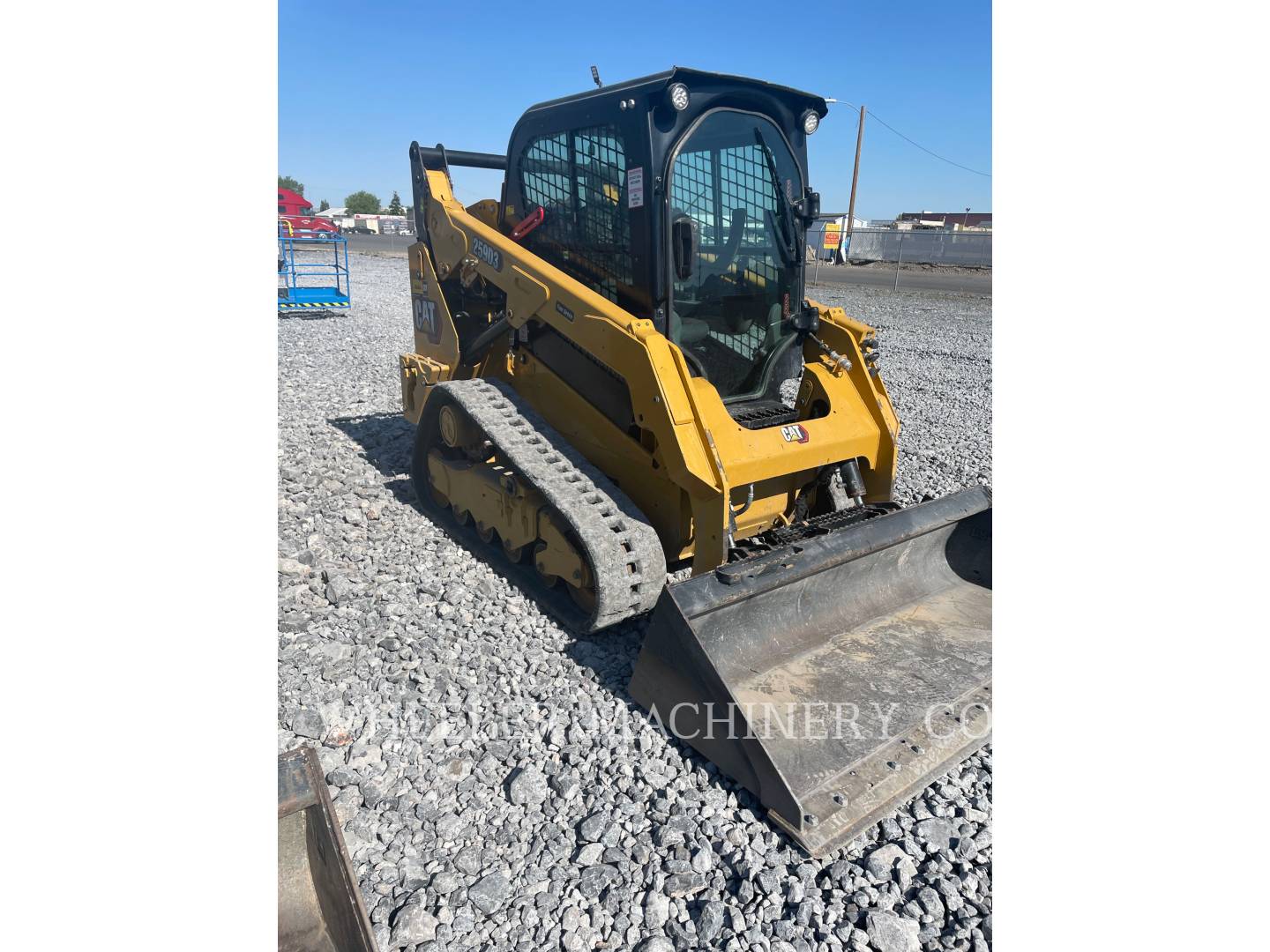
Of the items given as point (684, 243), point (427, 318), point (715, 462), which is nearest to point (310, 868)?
point (715, 462)

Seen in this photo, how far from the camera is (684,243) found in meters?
3.79

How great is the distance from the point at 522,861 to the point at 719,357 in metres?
2.66

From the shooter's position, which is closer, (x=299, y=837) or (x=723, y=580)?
(x=299, y=837)

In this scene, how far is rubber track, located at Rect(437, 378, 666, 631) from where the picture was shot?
350 centimetres

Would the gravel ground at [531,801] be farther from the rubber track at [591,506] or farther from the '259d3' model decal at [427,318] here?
the '259d3' model decal at [427,318]

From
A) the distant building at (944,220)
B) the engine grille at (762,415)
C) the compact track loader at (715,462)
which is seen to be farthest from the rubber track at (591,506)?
the distant building at (944,220)

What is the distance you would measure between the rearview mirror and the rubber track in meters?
1.08

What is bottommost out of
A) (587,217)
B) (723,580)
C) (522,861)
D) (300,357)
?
(522,861)

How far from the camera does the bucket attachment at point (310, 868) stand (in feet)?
6.67

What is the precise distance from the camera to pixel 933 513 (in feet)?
12.7

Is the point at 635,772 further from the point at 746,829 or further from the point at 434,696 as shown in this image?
the point at 434,696

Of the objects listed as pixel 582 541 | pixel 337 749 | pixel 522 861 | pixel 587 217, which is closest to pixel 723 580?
pixel 582 541

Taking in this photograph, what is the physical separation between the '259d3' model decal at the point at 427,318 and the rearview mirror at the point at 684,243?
7.36ft

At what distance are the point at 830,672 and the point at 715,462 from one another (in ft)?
3.26
